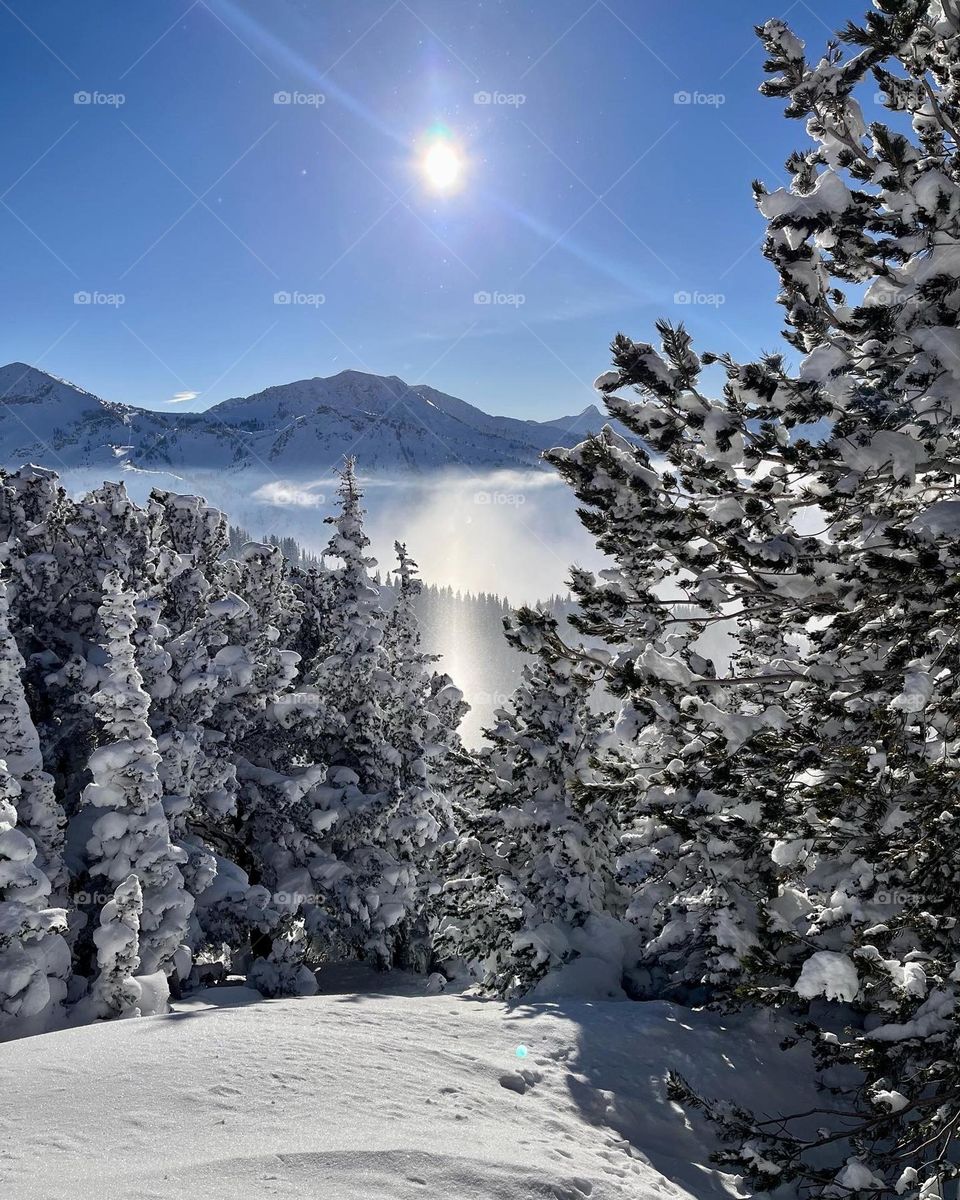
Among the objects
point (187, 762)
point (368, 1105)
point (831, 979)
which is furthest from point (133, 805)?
point (831, 979)

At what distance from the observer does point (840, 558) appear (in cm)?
527

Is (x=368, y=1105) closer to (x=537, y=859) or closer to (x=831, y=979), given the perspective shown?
(x=831, y=979)

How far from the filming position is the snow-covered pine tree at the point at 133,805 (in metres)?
14.6

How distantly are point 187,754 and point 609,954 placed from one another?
32.2ft

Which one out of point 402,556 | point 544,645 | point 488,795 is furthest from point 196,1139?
point 402,556

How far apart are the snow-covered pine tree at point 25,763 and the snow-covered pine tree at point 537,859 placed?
8181 mm

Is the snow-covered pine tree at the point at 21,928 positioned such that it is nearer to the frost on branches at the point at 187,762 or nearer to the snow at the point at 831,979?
the frost on branches at the point at 187,762

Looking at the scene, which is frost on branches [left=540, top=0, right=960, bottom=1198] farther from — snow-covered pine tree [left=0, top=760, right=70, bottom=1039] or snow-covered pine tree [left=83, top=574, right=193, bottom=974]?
snow-covered pine tree [left=83, top=574, right=193, bottom=974]

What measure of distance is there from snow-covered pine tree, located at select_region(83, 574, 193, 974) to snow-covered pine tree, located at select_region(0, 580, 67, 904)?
866 mm

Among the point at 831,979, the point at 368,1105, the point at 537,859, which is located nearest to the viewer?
the point at 831,979

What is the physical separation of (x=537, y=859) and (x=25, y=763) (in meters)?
10.2

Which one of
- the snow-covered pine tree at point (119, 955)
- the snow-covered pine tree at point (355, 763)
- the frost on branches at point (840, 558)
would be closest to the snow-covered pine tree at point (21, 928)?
the snow-covered pine tree at point (119, 955)

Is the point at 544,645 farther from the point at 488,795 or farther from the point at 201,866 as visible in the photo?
the point at 201,866

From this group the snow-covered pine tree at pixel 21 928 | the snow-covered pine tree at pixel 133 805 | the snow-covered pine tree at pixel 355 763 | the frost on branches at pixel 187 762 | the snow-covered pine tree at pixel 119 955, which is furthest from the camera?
the snow-covered pine tree at pixel 355 763
